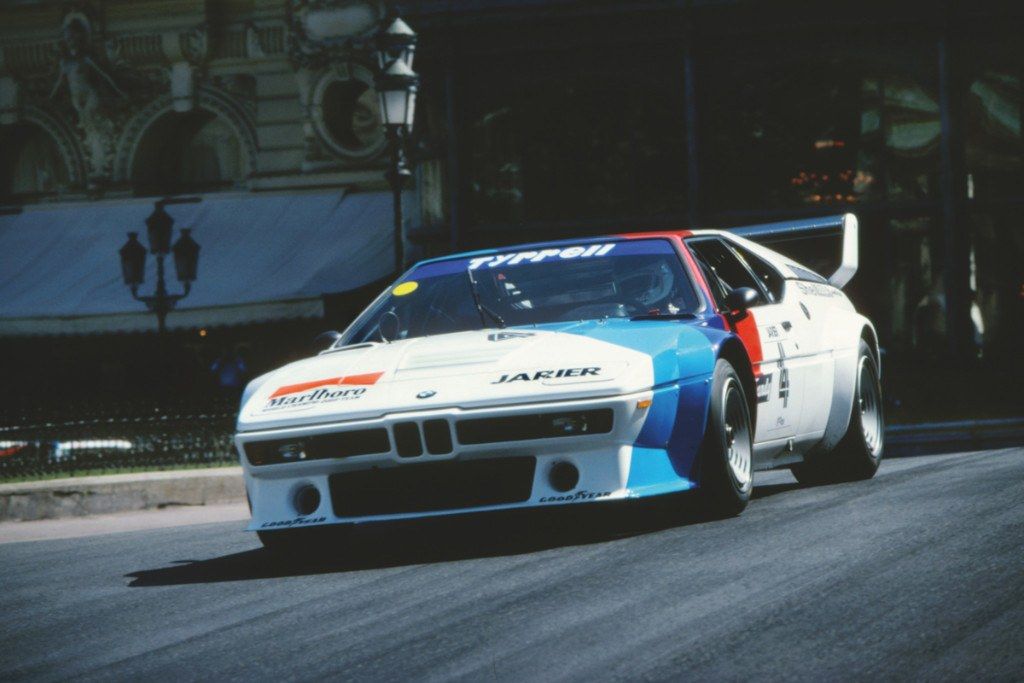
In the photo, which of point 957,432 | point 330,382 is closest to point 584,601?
point 330,382

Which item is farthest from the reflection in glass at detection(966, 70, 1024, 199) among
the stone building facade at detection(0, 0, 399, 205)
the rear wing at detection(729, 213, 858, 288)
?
the rear wing at detection(729, 213, 858, 288)

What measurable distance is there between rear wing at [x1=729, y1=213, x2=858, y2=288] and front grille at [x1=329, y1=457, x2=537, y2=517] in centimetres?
342

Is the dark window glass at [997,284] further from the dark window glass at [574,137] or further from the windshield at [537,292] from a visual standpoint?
the windshield at [537,292]

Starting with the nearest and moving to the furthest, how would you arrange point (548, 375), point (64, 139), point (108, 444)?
point (548, 375) < point (108, 444) < point (64, 139)

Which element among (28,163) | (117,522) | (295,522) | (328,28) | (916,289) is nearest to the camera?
(295,522)

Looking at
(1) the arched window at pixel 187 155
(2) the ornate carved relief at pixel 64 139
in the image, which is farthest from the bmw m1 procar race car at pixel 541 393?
(2) the ornate carved relief at pixel 64 139

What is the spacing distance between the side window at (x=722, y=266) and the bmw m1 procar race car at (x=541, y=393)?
0.02 m

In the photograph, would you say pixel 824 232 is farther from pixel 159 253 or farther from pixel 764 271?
pixel 159 253

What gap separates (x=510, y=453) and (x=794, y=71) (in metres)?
19.0

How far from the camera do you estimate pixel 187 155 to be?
107 feet

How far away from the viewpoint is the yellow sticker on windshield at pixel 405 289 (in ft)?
29.4

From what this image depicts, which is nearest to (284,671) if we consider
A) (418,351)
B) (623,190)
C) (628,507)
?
(418,351)

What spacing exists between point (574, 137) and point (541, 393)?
19.0m

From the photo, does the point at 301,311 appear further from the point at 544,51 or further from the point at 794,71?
the point at 794,71
